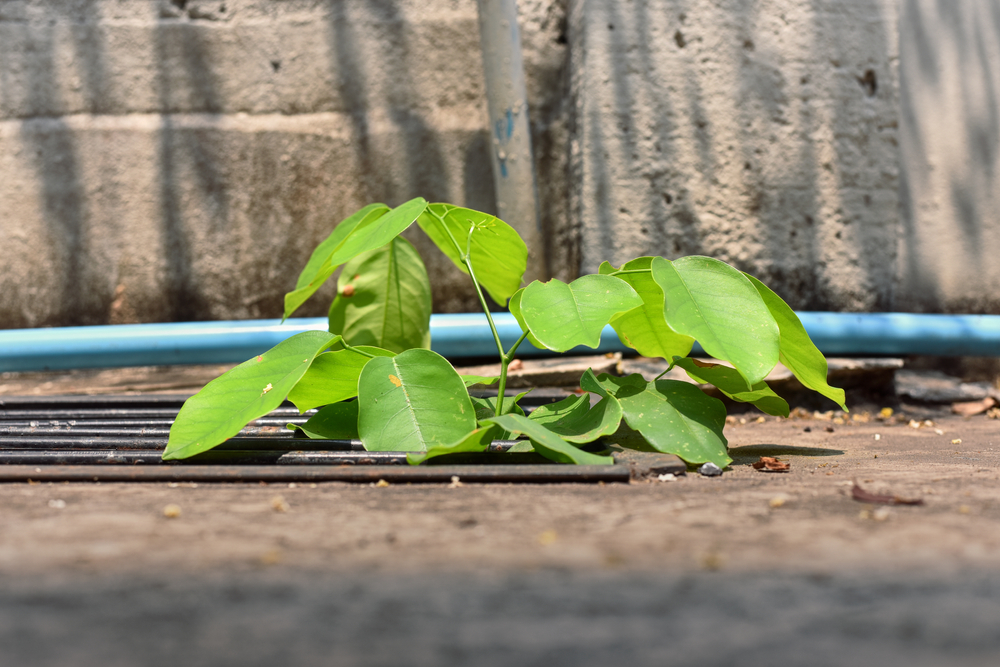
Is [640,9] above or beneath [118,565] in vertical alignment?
above

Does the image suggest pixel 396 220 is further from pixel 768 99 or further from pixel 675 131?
pixel 768 99

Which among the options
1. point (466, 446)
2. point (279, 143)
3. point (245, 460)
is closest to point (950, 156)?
point (466, 446)

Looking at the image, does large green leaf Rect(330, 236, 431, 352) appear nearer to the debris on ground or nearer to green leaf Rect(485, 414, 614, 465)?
green leaf Rect(485, 414, 614, 465)

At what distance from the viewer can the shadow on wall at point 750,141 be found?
1.88 metres

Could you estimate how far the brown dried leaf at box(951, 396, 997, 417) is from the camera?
175 cm

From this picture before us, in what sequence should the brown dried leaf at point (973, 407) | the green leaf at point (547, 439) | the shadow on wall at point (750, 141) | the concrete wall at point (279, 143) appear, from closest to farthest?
the green leaf at point (547, 439) → the brown dried leaf at point (973, 407) → the shadow on wall at point (750, 141) → the concrete wall at point (279, 143)

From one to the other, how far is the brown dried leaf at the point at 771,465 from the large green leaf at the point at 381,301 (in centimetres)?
69

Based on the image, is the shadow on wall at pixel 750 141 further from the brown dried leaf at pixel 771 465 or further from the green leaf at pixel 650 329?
the brown dried leaf at pixel 771 465

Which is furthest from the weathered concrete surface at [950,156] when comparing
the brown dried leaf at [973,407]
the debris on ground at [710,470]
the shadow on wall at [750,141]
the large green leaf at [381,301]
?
the large green leaf at [381,301]

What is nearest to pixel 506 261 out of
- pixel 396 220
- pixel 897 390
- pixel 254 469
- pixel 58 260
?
pixel 396 220

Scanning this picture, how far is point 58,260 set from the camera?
80.5 inches

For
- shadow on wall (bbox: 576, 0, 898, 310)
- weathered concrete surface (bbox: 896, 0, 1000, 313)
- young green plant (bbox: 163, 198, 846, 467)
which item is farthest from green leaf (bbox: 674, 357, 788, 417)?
weathered concrete surface (bbox: 896, 0, 1000, 313)

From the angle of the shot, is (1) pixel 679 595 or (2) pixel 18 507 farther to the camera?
(2) pixel 18 507

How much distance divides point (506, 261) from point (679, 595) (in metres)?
0.83
